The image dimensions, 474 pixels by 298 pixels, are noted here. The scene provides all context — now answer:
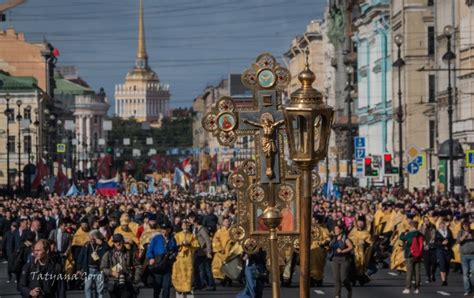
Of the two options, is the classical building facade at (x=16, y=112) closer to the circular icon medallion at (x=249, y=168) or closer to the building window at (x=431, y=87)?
the building window at (x=431, y=87)

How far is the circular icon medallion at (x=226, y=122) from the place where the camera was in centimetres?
2162

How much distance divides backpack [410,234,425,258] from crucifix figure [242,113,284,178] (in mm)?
10689

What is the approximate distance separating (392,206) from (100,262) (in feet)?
73.5

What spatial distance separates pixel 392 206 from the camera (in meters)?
45.5

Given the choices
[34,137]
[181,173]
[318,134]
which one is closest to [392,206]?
[318,134]

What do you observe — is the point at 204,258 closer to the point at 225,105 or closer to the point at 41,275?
the point at 225,105

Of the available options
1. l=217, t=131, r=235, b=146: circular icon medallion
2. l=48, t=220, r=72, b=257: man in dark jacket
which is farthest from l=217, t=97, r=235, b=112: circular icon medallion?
l=48, t=220, r=72, b=257: man in dark jacket

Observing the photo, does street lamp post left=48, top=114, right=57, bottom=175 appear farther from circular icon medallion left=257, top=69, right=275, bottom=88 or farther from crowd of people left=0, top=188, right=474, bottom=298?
circular icon medallion left=257, top=69, right=275, bottom=88

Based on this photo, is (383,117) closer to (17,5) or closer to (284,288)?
(17,5)

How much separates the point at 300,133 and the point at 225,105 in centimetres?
781

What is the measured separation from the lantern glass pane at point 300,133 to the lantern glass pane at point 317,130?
86 mm

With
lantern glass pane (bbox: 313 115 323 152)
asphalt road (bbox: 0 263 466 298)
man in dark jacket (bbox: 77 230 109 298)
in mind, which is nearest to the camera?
lantern glass pane (bbox: 313 115 323 152)

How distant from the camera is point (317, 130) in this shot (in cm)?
1416

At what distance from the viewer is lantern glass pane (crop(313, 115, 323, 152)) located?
46.0 ft
